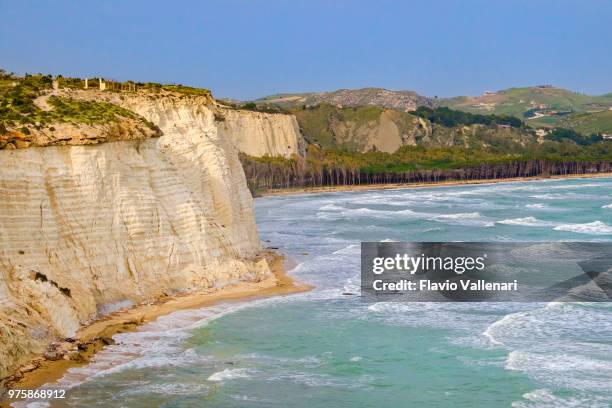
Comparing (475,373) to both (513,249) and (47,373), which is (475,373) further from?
(513,249)

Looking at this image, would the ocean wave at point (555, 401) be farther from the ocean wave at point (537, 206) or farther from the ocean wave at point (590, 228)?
the ocean wave at point (537, 206)

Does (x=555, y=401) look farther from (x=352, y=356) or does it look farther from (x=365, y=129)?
(x=365, y=129)

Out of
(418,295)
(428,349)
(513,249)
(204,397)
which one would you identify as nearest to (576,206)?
(513,249)

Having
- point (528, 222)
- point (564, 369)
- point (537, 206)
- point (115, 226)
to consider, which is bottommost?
point (564, 369)

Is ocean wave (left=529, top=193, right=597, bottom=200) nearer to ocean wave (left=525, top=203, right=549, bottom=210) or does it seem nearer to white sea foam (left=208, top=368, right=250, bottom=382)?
ocean wave (left=525, top=203, right=549, bottom=210)

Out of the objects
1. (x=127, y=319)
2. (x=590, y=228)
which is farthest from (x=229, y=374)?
(x=590, y=228)
